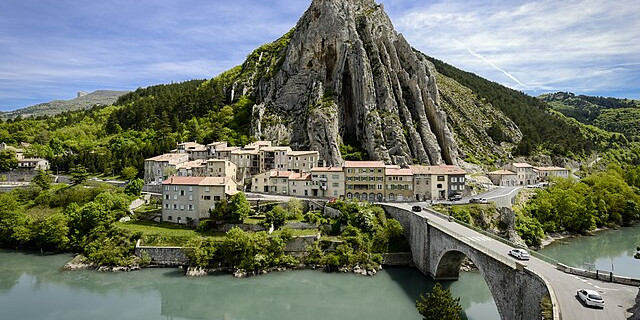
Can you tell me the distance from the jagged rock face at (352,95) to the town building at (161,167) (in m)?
15.5

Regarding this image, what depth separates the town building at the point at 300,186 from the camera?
160 feet

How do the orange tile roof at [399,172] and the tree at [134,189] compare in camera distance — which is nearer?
the orange tile roof at [399,172]

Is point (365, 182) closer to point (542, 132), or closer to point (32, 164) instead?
point (32, 164)

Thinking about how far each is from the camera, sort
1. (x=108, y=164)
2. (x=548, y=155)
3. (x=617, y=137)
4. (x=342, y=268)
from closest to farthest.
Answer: (x=342, y=268) < (x=108, y=164) < (x=548, y=155) < (x=617, y=137)

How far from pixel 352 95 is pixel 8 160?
193ft

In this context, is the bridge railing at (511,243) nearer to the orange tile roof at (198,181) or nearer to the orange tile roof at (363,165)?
the orange tile roof at (363,165)

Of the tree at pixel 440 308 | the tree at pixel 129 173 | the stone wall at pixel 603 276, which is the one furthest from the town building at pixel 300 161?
the stone wall at pixel 603 276

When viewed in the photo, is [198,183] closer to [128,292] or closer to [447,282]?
[128,292]

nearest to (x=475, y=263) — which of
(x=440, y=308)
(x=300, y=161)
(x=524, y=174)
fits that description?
(x=440, y=308)

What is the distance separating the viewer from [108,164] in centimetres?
6588

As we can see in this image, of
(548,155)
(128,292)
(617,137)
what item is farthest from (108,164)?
(617,137)

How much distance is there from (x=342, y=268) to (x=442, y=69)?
10010 cm

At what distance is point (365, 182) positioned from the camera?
157 ft

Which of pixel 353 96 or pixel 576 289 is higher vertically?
pixel 353 96
